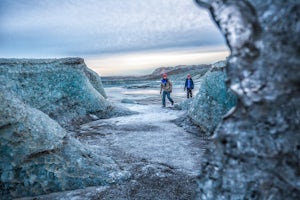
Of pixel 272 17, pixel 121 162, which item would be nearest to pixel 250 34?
→ pixel 272 17

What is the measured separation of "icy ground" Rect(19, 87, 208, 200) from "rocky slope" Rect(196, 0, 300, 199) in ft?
1.96

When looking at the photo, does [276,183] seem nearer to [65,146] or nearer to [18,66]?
[65,146]

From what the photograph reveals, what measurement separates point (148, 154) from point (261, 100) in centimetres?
399

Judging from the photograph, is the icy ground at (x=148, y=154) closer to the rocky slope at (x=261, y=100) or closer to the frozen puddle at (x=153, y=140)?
the frozen puddle at (x=153, y=140)

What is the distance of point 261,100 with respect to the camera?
75.9 inches

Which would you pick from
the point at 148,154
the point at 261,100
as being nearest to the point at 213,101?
the point at 148,154

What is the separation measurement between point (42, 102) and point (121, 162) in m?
5.88

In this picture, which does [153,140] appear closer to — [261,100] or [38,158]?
[38,158]

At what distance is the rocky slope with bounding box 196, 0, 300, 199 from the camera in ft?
5.99

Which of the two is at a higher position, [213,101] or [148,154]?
[213,101]

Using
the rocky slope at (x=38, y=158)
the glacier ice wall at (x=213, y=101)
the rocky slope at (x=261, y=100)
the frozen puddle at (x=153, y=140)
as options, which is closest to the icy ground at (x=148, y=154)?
the frozen puddle at (x=153, y=140)

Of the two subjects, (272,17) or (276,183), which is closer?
(272,17)

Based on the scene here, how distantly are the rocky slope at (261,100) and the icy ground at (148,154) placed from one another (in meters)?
0.60

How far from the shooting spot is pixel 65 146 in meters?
4.41
